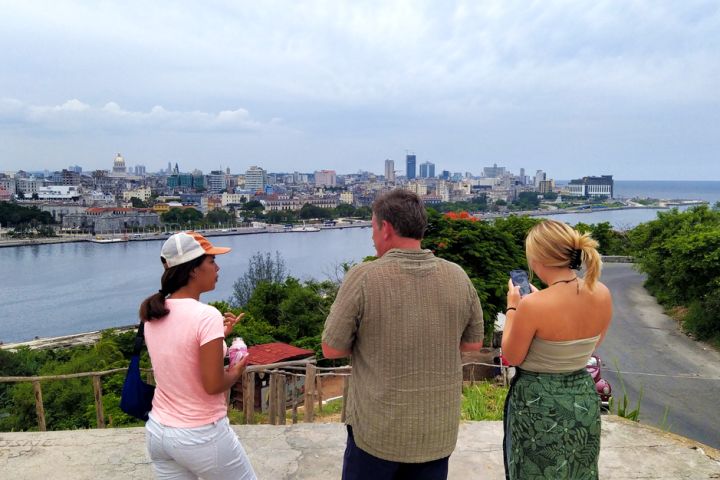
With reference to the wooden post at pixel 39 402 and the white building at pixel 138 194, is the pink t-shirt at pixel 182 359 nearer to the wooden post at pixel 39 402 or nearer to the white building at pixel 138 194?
the wooden post at pixel 39 402

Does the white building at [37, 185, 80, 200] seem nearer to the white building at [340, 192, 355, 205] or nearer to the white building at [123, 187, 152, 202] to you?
the white building at [123, 187, 152, 202]

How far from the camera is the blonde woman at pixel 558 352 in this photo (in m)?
1.14

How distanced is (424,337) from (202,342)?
0.41 meters

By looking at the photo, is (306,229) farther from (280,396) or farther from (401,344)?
Answer: (401,344)

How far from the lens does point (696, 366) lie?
7.66 metres

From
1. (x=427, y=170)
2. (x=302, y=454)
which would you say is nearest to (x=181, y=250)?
(x=302, y=454)

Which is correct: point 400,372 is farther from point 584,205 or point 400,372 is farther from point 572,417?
point 584,205

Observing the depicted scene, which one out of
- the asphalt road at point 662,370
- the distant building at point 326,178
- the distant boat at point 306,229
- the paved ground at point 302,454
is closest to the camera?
the paved ground at point 302,454

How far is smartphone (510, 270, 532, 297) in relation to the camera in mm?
1275

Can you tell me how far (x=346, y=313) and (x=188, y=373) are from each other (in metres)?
0.34

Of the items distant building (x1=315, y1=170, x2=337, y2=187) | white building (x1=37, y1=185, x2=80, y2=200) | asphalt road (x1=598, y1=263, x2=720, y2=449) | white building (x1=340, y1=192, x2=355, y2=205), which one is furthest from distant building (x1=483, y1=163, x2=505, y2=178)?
asphalt road (x1=598, y1=263, x2=720, y2=449)

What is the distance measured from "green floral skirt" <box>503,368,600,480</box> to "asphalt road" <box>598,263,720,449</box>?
3.40 metres

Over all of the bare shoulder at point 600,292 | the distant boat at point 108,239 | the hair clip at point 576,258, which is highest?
the hair clip at point 576,258

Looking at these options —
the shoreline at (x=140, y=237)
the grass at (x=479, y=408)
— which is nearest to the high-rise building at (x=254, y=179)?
the shoreline at (x=140, y=237)
